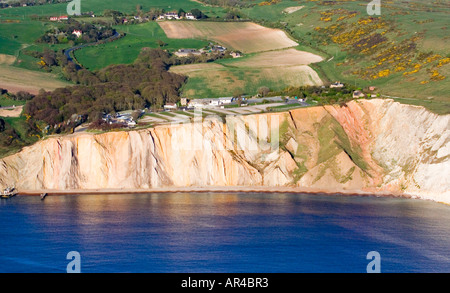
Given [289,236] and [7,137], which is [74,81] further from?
[289,236]

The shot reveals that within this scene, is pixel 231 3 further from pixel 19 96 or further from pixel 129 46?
pixel 19 96

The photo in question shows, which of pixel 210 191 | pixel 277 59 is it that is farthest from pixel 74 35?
pixel 210 191

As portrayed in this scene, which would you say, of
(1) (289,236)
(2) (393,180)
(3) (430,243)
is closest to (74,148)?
(1) (289,236)

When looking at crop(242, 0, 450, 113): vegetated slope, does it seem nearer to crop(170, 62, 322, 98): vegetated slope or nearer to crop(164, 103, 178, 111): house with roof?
crop(170, 62, 322, 98): vegetated slope

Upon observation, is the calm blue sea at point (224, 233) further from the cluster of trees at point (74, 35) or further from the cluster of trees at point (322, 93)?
the cluster of trees at point (74, 35)

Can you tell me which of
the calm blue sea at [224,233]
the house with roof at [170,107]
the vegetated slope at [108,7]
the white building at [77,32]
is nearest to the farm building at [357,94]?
the calm blue sea at [224,233]

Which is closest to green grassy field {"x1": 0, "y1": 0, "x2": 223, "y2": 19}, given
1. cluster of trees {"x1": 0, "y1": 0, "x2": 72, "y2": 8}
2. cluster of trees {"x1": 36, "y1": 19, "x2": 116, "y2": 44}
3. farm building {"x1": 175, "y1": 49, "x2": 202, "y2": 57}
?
cluster of trees {"x1": 0, "y1": 0, "x2": 72, "y2": 8}
